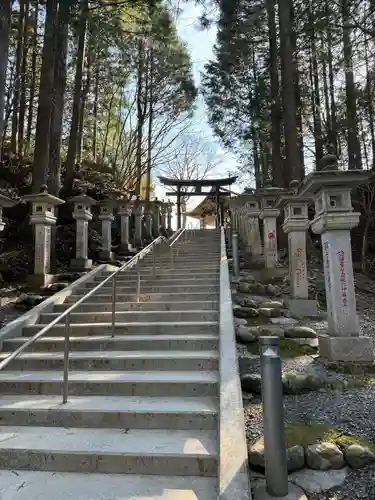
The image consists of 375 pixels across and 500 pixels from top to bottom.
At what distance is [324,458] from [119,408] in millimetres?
1658

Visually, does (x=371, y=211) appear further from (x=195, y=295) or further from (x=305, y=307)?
(x=195, y=295)

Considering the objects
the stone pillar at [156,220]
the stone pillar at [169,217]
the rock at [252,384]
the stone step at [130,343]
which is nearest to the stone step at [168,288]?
the stone step at [130,343]

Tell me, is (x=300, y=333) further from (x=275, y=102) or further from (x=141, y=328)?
(x=275, y=102)

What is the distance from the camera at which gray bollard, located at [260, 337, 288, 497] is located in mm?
2389

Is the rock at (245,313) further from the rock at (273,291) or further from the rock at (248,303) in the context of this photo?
the rock at (273,291)

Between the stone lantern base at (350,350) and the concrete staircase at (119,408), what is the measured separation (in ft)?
4.31

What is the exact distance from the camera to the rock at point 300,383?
382 centimetres

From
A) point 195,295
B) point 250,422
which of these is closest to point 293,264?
point 195,295

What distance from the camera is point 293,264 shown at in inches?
273

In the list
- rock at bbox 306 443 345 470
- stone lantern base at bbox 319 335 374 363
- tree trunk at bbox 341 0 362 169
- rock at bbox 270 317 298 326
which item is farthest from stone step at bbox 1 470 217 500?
tree trunk at bbox 341 0 362 169

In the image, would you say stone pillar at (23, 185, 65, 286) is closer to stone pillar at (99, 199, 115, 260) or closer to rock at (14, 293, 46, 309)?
rock at (14, 293, 46, 309)

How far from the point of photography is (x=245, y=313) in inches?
244

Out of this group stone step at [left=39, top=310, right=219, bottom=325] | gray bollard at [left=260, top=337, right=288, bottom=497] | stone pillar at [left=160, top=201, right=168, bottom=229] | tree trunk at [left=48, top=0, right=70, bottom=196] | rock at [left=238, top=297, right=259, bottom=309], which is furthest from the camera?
stone pillar at [left=160, top=201, right=168, bottom=229]

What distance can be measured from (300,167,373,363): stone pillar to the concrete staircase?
4.70 ft
